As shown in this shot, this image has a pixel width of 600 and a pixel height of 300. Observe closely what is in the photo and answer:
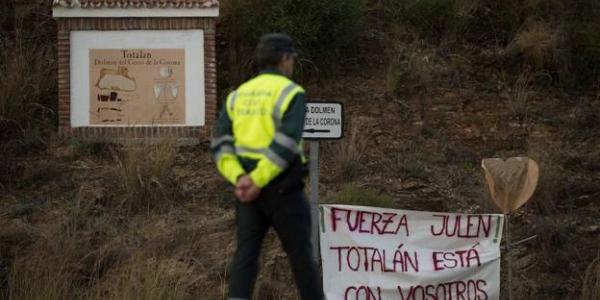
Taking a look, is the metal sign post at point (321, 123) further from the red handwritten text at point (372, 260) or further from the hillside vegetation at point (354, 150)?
the hillside vegetation at point (354, 150)

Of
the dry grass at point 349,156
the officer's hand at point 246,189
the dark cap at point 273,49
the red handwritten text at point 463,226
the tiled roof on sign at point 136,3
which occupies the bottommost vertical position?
the red handwritten text at point 463,226

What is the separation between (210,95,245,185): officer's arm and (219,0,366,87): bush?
7.34 metres

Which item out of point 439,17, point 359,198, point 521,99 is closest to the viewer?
point 359,198

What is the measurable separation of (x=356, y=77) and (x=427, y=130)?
71.9 inches

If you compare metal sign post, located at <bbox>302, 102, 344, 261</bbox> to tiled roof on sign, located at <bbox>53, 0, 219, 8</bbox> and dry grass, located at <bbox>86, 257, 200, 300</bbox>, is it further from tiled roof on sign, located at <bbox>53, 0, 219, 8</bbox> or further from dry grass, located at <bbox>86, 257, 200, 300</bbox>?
tiled roof on sign, located at <bbox>53, 0, 219, 8</bbox>

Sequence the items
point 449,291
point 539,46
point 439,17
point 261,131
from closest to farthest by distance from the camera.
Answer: point 261,131
point 449,291
point 539,46
point 439,17

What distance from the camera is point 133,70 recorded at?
12070 mm

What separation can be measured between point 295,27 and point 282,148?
7787mm

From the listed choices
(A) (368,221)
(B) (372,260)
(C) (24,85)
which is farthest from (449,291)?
(C) (24,85)

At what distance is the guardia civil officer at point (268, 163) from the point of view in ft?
16.8

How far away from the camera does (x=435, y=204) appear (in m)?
10.1

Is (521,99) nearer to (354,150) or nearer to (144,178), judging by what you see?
(354,150)

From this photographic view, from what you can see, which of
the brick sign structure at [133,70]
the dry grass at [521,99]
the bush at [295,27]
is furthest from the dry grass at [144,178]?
the dry grass at [521,99]

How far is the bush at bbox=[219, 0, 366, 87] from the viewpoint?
1273 cm
